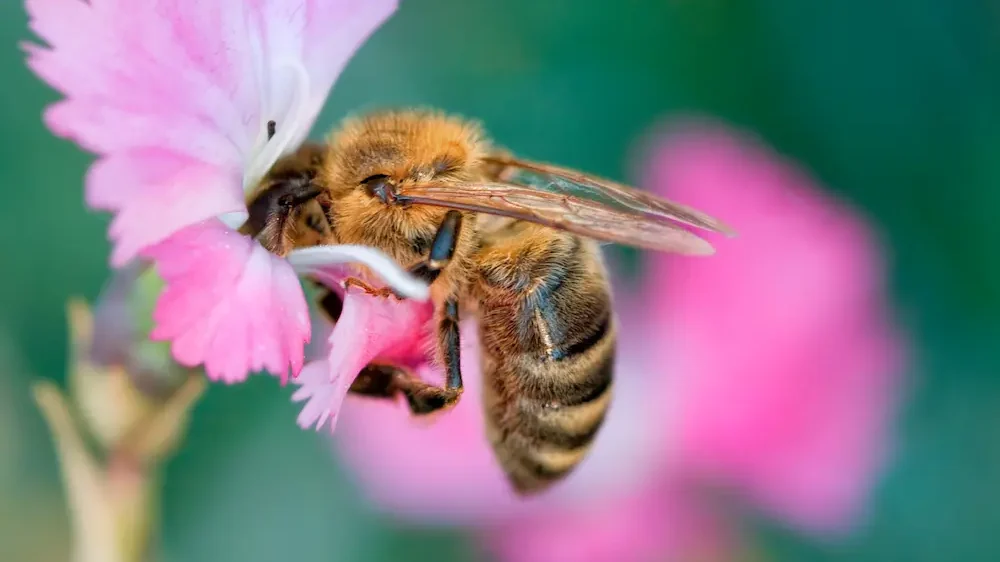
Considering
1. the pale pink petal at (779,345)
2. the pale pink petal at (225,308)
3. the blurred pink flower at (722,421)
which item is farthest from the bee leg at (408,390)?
the pale pink petal at (779,345)

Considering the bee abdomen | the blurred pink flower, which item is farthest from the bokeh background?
the bee abdomen

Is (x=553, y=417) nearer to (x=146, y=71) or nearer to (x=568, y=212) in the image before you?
(x=568, y=212)

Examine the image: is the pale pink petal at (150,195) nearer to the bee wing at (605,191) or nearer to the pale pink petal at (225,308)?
the pale pink petal at (225,308)

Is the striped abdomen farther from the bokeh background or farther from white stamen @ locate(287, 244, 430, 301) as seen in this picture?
the bokeh background

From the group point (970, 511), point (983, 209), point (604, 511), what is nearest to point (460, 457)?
point (604, 511)

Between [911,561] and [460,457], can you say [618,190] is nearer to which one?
[460,457]

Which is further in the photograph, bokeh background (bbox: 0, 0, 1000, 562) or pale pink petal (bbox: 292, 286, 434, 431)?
bokeh background (bbox: 0, 0, 1000, 562)
